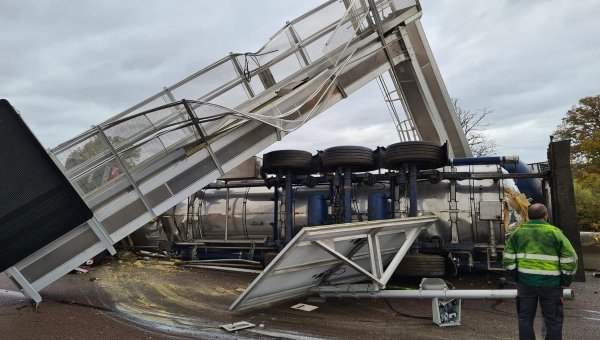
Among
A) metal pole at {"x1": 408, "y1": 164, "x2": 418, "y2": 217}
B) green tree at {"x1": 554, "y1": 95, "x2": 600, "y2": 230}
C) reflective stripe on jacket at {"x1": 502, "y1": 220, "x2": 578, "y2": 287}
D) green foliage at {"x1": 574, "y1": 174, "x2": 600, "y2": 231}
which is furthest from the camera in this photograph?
green tree at {"x1": 554, "y1": 95, "x2": 600, "y2": 230}

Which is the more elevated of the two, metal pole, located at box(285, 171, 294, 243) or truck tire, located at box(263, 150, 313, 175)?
truck tire, located at box(263, 150, 313, 175)

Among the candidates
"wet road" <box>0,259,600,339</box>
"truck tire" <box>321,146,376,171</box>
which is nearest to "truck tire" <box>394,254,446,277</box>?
"wet road" <box>0,259,600,339</box>

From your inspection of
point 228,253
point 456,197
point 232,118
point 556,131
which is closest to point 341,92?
point 232,118

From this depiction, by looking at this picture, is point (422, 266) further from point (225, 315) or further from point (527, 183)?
point (225, 315)

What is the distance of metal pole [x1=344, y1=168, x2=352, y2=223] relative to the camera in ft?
25.1

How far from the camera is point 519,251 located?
12.8ft

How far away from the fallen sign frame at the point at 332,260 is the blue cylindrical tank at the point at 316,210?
1.99m

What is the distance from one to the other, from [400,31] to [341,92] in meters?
1.75

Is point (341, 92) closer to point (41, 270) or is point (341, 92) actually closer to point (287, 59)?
point (287, 59)

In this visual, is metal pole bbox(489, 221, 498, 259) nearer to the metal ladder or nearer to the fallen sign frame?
the fallen sign frame

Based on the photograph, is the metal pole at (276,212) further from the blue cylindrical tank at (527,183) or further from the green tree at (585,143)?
the green tree at (585,143)

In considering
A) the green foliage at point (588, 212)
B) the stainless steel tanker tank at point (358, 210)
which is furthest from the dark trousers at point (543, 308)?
the green foliage at point (588, 212)

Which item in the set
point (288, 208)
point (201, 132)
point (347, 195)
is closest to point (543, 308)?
point (347, 195)

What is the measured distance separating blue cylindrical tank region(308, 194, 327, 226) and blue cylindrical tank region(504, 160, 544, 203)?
137 inches
